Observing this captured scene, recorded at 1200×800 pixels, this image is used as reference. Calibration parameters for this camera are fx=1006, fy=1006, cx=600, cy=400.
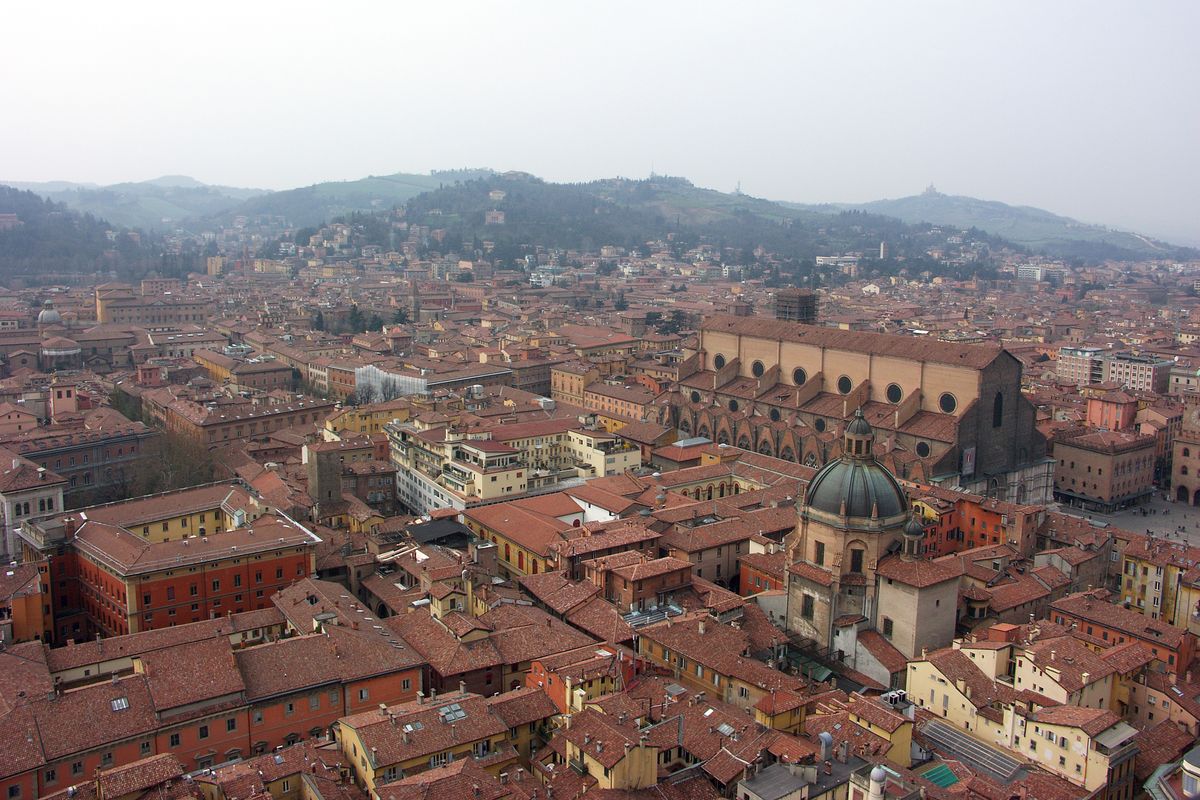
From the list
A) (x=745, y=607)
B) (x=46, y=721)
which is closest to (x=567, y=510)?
(x=745, y=607)

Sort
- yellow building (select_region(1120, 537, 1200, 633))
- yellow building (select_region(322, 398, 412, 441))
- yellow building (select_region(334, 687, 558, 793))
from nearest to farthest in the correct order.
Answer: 1. yellow building (select_region(334, 687, 558, 793))
2. yellow building (select_region(1120, 537, 1200, 633))
3. yellow building (select_region(322, 398, 412, 441))

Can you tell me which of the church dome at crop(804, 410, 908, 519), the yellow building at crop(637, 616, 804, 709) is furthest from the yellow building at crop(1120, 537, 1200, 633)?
the yellow building at crop(637, 616, 804, 709)

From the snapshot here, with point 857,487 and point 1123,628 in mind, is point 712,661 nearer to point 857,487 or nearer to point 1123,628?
point 857,487

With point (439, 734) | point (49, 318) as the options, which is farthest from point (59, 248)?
point (439, 734)

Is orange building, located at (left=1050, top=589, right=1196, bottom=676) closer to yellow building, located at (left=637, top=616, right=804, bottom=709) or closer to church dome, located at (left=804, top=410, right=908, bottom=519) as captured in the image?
church dome, located at (left=804, top=410, right=908, bottom=519)

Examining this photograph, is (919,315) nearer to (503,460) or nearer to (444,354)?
(444,354)

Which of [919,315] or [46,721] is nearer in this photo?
[46,721]

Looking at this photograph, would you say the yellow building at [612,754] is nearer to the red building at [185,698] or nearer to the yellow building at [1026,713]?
the red building at [185,698]
